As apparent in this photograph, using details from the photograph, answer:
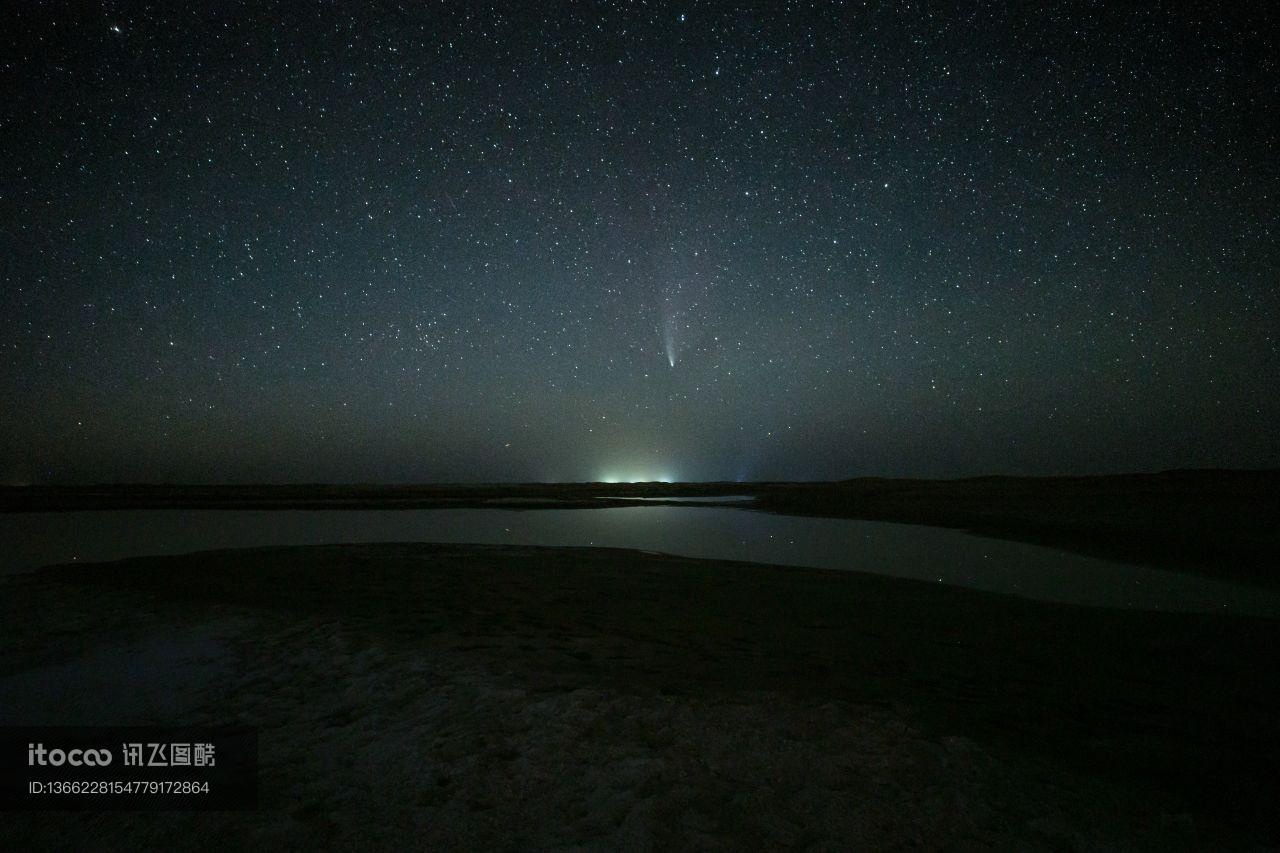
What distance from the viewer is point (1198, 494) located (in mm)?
38688

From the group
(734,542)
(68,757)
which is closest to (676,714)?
(68,757)

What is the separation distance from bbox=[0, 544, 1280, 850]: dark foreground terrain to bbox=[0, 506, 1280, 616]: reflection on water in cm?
251

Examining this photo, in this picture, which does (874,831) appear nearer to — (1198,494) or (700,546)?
(700,546)

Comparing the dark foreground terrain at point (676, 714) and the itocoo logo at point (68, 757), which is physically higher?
the itocoo logo at point (68, 757)

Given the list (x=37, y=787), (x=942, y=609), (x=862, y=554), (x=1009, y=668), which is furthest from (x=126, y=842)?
(x=862, y=554)

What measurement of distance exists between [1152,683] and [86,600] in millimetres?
14858

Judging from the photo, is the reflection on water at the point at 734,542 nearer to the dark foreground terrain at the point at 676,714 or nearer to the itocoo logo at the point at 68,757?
the dark foreground terrain at the point at 676,714

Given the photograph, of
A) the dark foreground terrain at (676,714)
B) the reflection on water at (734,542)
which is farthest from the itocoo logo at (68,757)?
the reflection on water at (734,542)

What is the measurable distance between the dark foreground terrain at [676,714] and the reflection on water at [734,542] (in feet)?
8.24

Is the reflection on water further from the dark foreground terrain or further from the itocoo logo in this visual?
the itocoo logo

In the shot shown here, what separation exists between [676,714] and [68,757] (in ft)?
15.3

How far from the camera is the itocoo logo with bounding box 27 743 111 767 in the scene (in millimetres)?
4547

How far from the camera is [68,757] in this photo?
4617mm

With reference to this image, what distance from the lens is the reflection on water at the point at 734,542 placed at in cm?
1158
